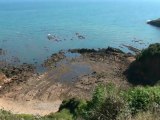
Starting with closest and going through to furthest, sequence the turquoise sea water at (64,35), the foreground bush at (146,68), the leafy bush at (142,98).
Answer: the leafy bush at (142,98), the foreground bush at (146,68), the turquoise sea water at (64,35)

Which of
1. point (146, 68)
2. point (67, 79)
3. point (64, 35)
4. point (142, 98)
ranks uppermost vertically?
point (142, 98)

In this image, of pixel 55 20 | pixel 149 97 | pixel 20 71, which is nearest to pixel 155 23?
pixel 55 20

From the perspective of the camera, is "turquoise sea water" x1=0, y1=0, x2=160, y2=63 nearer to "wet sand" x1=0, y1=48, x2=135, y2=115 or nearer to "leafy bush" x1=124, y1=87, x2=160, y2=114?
"wet sand" x1=0, y1=48, x2=135, y2=115

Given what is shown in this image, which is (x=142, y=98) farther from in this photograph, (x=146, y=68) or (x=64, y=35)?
(x=64, y=35)

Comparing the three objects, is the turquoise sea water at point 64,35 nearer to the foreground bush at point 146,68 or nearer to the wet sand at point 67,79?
the wet sand at point 67,79

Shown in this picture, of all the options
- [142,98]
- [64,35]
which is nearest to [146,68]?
[142,98]

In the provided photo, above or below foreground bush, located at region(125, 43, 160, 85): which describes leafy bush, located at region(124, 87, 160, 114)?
above

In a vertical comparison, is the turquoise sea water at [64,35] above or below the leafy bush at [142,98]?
below

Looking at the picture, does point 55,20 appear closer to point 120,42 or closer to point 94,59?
point 120,42

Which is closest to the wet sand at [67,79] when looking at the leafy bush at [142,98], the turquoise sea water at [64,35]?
the turquoise sea water at [64,35]

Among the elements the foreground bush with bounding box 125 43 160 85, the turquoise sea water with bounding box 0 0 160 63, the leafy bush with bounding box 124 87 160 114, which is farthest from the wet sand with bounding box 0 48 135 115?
the leafy bush with bounding box 124 87 160 114

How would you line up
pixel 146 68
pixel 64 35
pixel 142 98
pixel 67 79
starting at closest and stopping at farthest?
pixel 142 98 → pixel 67 79 → pixel 146 68 → pixel 64 35
